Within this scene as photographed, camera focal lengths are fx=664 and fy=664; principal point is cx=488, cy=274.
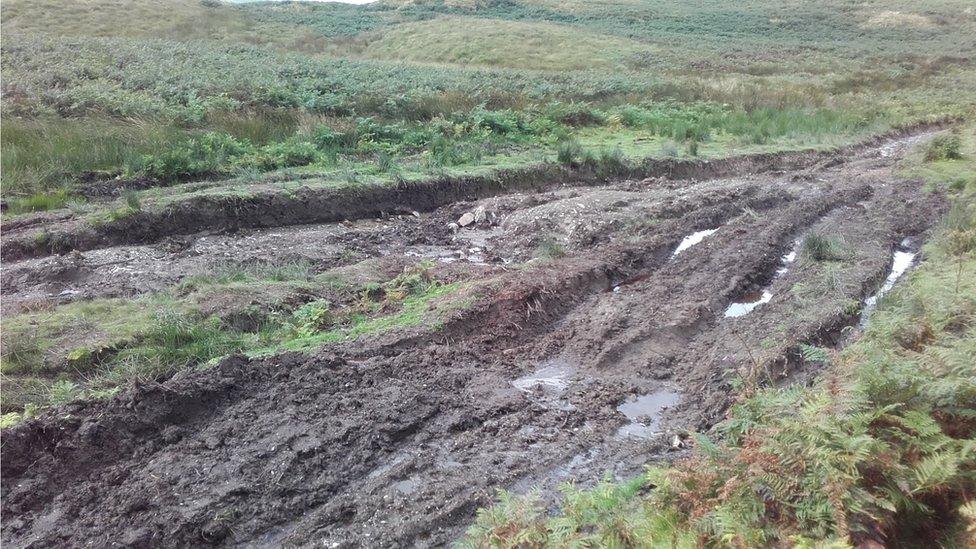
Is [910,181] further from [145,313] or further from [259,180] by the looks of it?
[145,313]

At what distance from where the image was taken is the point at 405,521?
4.63 meters

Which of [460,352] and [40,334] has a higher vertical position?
[40,334]

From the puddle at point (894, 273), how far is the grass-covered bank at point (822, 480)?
317cm

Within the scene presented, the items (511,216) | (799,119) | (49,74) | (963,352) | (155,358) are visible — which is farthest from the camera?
(799,119)

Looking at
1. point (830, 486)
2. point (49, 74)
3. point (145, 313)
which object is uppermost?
point (49, 74)

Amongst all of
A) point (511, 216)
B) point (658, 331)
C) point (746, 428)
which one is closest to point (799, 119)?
point (511, 216)

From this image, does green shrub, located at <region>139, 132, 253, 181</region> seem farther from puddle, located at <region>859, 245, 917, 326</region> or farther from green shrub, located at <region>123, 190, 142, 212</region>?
puddle, located at <region>859, 245, 917, 326</region>

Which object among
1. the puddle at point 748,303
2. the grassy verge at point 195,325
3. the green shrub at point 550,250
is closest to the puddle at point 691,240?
the puddle at point 748,303

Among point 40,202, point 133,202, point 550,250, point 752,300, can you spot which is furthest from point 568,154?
point 40,202

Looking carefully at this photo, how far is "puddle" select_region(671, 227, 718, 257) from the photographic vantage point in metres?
10.5

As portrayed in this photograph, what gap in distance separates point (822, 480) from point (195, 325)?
19.8 feet

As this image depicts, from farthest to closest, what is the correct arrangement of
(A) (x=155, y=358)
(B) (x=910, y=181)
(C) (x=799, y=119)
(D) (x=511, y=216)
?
1. (C) (x=799, y=119)
2. (B) (x=910, y=181)
3. (D) (x=511, y=216)
4. (A) (x=155, y=358)

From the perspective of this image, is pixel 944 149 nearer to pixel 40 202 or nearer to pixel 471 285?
pixel 471 285

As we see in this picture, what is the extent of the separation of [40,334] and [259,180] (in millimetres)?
6018
